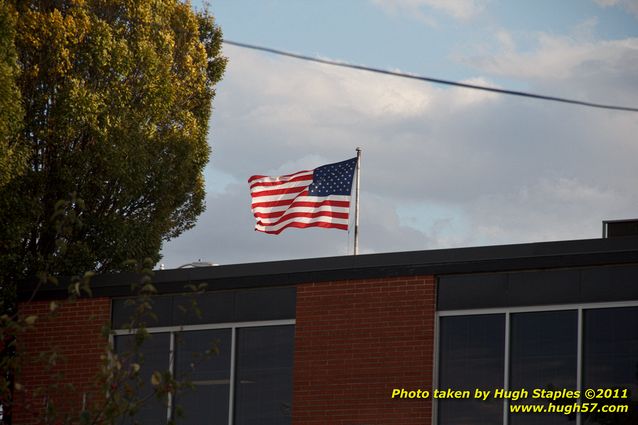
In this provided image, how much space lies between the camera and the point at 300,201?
24.8 m

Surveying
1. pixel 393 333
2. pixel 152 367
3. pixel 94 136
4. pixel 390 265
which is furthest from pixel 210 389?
pixel 94 136

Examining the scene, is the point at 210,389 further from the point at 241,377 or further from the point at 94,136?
the point at 94,136

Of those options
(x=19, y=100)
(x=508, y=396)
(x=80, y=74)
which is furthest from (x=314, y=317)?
(x=80, y=74)

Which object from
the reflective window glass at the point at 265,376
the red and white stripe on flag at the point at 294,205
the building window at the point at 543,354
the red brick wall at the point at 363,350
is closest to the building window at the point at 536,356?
the building window at the point at 543,354

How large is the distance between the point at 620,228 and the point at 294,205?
7.82 meters

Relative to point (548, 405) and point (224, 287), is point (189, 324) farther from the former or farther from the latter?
point (548, 405)

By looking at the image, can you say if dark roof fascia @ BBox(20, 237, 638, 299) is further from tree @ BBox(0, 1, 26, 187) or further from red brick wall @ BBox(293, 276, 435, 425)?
tree @ BBox(0, 1, 26, 187)

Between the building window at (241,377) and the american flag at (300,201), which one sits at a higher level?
the american flag at (300,201)

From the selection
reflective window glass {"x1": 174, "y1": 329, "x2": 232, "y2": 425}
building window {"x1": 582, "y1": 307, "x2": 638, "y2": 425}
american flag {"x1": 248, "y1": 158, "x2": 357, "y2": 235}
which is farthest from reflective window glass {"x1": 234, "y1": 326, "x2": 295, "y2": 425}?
american flag {"x1": 248, "y1": 158, "x2": 357, "y2": 235}

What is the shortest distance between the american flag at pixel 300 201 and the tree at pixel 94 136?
576 cm

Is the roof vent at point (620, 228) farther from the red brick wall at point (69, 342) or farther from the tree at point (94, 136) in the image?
the tree at point (94, 136)

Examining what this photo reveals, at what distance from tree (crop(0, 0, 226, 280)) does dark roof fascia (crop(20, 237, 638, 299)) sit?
681 centimetres

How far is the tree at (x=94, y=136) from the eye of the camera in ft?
93.0

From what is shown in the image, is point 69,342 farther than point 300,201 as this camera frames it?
No
